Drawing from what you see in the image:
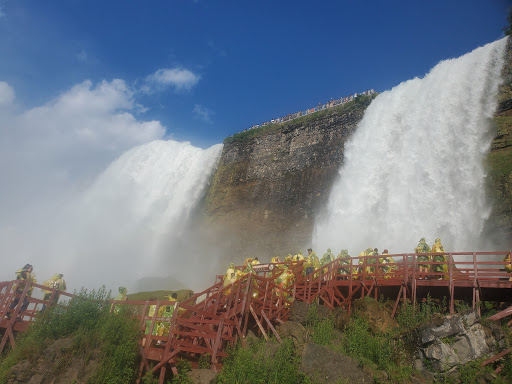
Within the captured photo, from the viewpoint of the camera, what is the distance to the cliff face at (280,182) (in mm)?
30359

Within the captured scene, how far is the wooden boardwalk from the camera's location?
9.12 meters

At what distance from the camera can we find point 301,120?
3503cm

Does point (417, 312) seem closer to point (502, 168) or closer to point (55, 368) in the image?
point (55, 368)

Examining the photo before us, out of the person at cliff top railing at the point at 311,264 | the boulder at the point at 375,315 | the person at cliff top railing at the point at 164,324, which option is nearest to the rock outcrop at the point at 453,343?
the boulder at the point at 375,315

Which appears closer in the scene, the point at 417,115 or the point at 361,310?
the point at 361,310

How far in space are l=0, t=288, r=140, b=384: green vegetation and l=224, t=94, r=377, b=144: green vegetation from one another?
26013 mm

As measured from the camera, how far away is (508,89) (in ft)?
69.7

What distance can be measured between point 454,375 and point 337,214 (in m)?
18.2

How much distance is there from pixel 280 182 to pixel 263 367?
83.7ft

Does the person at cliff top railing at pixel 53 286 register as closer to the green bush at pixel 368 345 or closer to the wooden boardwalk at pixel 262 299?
the wooden boardwalk at pixel 262 299

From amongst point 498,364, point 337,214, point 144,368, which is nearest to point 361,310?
point 498,364

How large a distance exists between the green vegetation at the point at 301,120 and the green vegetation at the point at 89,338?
2601 centimetres

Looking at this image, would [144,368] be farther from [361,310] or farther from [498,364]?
[498,364]

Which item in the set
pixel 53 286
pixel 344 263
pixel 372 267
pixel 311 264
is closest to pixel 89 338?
pixel 53 286
